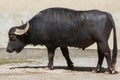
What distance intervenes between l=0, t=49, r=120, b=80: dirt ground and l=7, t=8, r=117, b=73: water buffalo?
2.19 ft

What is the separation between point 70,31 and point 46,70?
145cm

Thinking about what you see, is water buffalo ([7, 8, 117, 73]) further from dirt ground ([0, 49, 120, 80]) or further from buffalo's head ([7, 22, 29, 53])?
dirt ground ([0, 49, 120, 80])

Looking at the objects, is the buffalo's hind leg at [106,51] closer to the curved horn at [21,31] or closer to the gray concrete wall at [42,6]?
the curved horn at [21,31]

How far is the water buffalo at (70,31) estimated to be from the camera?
16141mm

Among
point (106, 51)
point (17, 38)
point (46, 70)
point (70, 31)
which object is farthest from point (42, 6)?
point (106, 51)

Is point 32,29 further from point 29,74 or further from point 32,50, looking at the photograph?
point 32,50

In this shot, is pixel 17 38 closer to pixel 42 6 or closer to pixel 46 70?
pixel 46 70

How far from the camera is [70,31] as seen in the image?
16.3 meters

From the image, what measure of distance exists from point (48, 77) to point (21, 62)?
4540mm

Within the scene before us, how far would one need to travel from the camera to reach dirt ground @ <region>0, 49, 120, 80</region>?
50.3ft

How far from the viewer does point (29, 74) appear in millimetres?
16031

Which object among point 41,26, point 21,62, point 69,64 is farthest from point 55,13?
point 21,62

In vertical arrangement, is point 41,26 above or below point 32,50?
above

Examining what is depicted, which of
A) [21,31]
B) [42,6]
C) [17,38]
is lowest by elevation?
[42,6]
